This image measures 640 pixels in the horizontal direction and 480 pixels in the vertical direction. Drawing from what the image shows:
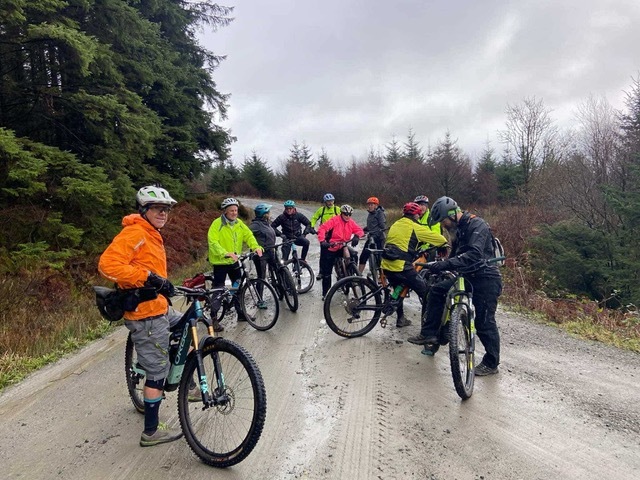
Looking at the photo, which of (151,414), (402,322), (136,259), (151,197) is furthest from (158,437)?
(402,322)

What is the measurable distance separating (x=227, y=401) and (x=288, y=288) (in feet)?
13.5

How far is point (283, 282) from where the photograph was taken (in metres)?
7.18

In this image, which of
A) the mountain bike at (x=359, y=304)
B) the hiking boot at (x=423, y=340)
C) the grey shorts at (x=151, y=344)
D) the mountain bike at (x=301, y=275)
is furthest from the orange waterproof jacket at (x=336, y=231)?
the grey shorts at (x=151, y=344)

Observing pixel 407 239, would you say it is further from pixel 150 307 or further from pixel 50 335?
pixel 50 335

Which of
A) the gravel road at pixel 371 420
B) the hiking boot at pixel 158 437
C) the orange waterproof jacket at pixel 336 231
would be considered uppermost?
the orange waterproof jacket at pixel 336 231

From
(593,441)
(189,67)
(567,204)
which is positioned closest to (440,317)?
(593,441)

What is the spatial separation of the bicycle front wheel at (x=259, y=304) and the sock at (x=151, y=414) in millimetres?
2966

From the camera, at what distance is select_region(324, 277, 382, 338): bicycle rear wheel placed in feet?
19.1

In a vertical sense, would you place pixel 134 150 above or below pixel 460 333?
above

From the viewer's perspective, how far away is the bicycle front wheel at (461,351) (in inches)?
152

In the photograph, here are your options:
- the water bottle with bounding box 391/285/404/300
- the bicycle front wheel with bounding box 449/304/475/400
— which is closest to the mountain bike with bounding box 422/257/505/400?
the bicycle front wheel with bounding box 449/304/475/400

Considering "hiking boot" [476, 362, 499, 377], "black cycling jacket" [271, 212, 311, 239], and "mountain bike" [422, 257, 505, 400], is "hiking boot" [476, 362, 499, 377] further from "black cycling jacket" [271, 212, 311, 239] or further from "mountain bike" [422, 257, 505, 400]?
"black cycling jacket" [271, 212, 311, 239]

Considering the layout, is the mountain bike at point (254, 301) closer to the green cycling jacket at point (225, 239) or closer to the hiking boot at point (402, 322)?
the green cycling jacket at point (225, 239)

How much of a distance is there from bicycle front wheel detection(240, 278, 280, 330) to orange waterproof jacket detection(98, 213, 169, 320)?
304 centimetres
